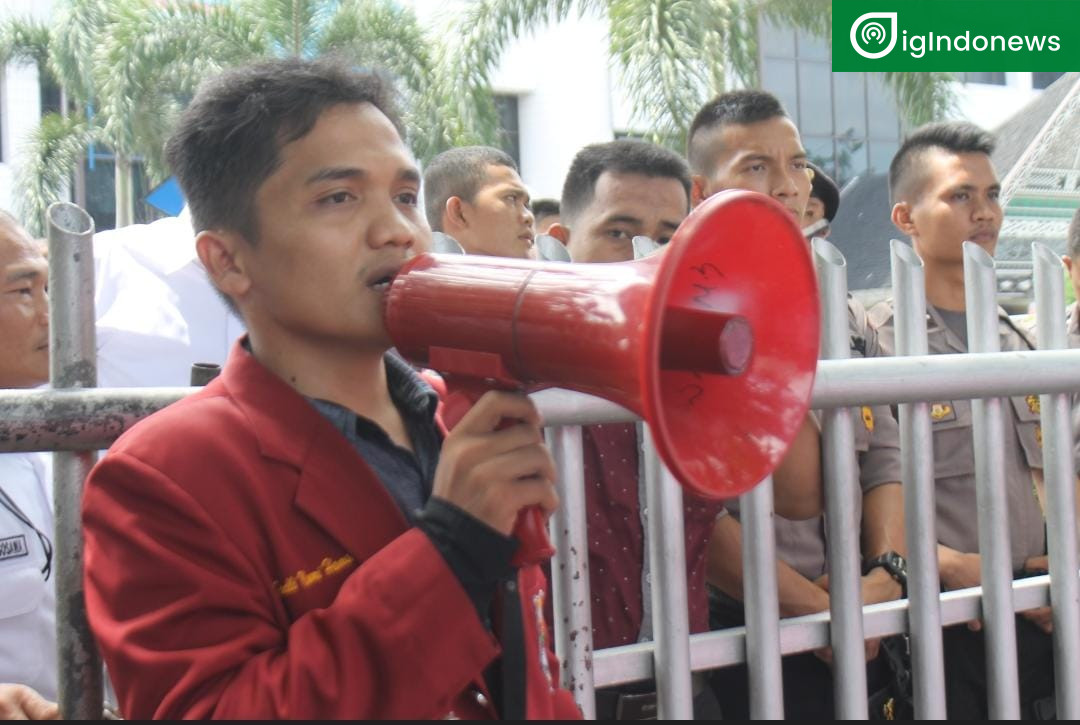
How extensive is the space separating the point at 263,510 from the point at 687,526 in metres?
0.98

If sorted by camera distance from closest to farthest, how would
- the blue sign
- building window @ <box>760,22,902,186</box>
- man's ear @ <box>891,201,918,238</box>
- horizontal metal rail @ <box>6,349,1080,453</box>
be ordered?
1. horizontal metal rail @ <box>6,349,1080,453</box>
2. man's ear @ <box>891,201,918,238</box>
3. the blue sign
4. building window @ <box>760,22,902,186</box>

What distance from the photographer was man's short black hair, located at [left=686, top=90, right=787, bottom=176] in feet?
13.0

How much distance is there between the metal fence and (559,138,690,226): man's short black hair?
1.33 m

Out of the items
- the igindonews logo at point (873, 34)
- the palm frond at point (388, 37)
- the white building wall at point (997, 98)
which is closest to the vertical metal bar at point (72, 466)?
the igindonews logo at point (873, 34)

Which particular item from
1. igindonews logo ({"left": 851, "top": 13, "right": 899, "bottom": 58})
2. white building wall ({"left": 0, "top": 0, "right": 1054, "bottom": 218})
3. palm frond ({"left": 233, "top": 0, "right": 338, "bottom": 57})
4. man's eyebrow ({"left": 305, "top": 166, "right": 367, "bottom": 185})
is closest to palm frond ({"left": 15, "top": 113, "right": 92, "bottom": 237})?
palm frond ({"left": 233, "top": 0, "right": 338, "bottom": 57})

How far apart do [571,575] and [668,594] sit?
17cm

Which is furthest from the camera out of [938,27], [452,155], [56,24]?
[56,24]

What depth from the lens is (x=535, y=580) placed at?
1.72 metres

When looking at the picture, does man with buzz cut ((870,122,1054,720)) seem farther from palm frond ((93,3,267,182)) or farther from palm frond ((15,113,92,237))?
palm frond ((15,113,92,237))

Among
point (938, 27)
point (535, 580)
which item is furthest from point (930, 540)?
point (938, 27)

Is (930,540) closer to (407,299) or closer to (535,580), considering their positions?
(535,580)

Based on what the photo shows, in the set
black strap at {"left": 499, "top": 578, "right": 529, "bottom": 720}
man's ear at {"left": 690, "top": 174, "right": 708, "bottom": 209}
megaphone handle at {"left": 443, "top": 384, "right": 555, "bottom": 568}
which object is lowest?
black strap at {"left": 499, "top": 578, "right": 529, "bottom": 720}

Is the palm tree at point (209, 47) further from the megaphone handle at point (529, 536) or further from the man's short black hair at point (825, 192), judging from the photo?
the megaphone handle at point (529, 536)

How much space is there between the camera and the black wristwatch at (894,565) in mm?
2428
